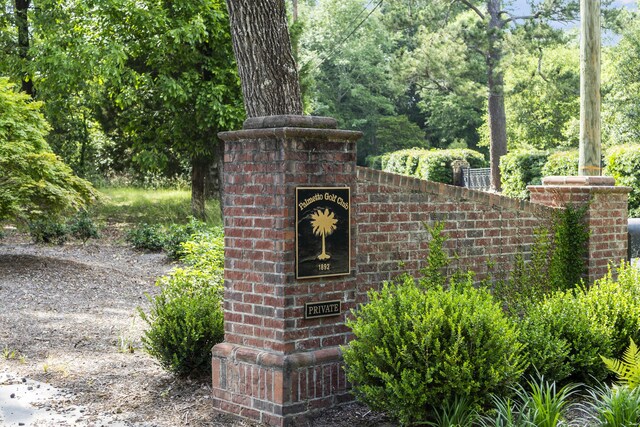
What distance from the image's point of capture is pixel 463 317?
17.0 feet

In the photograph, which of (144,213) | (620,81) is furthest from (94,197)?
(620,81)

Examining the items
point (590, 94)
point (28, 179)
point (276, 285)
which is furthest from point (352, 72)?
point (276, 285)

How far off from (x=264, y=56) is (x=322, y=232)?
94.6 inches

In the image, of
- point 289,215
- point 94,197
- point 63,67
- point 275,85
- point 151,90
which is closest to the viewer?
point 289,215

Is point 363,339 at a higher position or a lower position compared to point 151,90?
lower

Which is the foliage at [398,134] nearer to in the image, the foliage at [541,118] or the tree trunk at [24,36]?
the foliage at [541,118]

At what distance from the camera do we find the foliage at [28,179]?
12.2m

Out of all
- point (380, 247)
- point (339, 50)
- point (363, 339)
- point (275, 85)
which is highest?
point (339, 50)

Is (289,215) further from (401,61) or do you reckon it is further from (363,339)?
(401,61)

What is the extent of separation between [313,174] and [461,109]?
46125mm

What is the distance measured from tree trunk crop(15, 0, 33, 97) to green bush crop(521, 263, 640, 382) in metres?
17.0

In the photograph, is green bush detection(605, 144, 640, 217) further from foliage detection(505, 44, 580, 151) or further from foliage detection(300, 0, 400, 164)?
foliage detection(300, 0, 400, 164)

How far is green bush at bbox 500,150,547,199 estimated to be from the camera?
2337 centimetres

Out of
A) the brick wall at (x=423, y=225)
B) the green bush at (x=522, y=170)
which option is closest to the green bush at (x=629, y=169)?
the green bush at (x=522, y=170)
